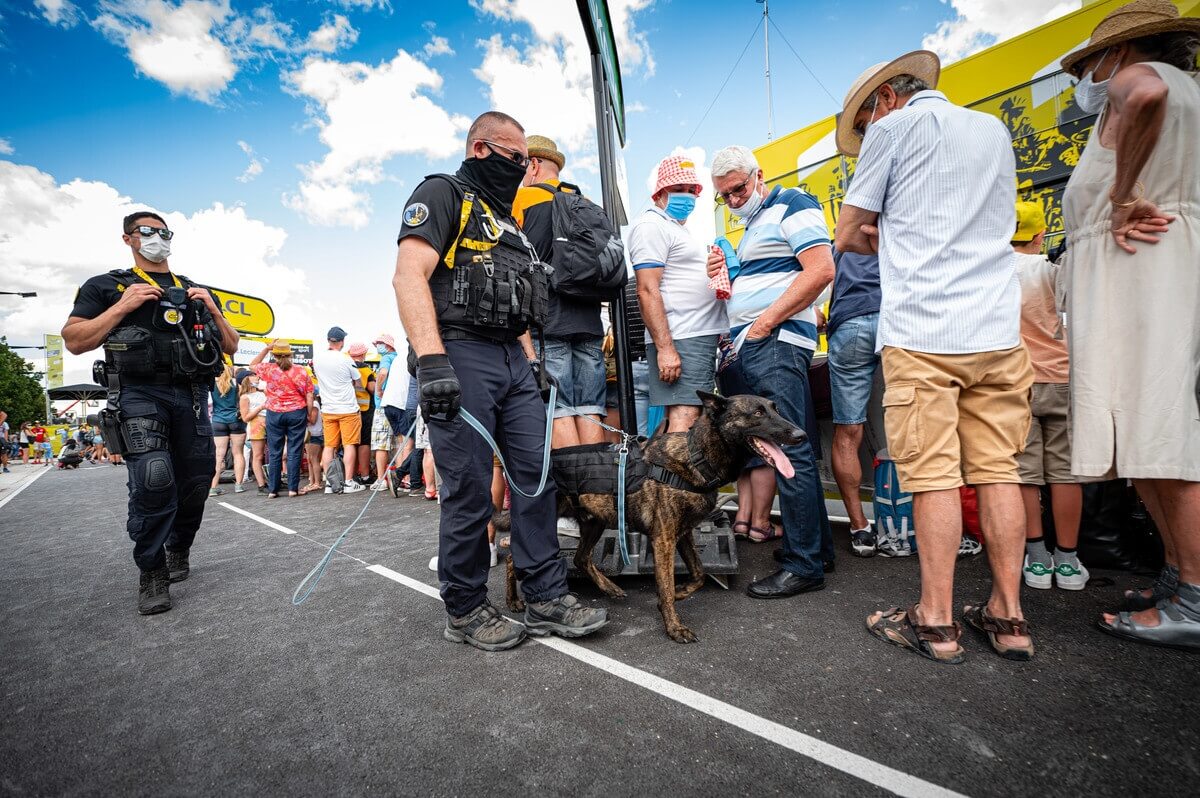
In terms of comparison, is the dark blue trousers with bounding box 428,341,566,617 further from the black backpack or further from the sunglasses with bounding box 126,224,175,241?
the sunglasses with bounding box 126,224,175,241

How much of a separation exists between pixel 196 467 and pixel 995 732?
4.28 m

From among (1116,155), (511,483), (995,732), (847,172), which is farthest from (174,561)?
(847,172)

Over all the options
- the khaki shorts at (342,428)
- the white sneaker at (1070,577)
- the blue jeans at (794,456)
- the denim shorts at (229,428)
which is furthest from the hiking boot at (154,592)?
the denim shorts at (229,428)

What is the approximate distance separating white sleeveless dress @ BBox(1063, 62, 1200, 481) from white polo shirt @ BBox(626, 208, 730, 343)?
173 centimetres

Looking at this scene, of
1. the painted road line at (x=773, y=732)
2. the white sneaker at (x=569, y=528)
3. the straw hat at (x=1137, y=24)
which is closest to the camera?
the painted road line at (x=773, y=732)

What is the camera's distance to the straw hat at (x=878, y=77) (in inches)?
92.2

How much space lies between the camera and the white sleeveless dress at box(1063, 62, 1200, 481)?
6.23 feet

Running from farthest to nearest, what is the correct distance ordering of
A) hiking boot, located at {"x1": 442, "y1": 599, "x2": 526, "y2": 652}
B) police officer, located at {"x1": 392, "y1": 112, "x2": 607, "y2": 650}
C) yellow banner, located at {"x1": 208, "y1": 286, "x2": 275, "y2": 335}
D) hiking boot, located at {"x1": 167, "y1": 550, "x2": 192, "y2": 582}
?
yellow banner, located at {"x1": 208, "y1": 286, "x2": 275, "y2": 335}, hiking boot, located at {"x1": 167, "y1": 550, "x2": 192, "y2": 582}, hiking boot, located at {"x1": 442, "y1": 599, "x2": 526, "y2": 652}, police officer, located at {"x1": 392, "y1": 112, "x2": 607, "y2": 650}

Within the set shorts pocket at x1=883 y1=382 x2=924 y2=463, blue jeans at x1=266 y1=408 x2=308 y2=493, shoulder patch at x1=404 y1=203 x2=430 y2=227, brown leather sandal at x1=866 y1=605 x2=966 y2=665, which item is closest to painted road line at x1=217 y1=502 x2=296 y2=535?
blue jeans at x1=266 y1=408 x2=308 y2=493

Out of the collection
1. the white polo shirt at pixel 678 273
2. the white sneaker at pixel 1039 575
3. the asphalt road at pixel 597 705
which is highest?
the white polo shirt at pixel 678 273

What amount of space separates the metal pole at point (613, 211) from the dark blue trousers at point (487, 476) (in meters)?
1.21

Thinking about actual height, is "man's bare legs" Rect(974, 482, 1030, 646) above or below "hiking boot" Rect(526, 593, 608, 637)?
above

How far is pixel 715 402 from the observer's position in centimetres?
241

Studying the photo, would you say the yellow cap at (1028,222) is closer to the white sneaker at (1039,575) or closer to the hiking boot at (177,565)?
the white sneaker at (1039,575)
